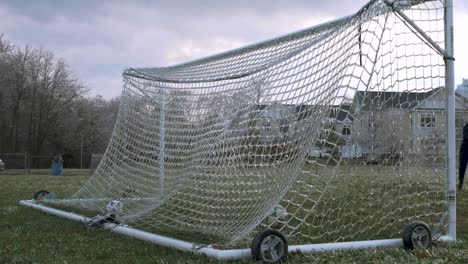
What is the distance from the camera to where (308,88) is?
565cm

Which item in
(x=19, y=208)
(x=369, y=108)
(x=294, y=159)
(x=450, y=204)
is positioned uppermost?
(x=369, y=108)

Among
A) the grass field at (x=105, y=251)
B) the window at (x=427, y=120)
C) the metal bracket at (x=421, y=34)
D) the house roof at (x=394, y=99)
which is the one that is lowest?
the grass field at (x=105, y=251)

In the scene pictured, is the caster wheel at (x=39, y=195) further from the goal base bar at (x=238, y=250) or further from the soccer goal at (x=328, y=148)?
the goal base bar at (x=238, y=250)

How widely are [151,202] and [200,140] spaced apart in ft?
4.45

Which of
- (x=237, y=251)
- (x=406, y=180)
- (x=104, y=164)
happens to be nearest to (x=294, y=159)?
(x=237, y=251)

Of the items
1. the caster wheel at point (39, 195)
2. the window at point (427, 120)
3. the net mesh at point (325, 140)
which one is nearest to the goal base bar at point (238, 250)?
the net mesh at point (325, 140)

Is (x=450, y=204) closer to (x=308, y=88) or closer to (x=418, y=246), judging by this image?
(x=418, y=246)

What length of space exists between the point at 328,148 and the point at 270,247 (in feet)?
3.90

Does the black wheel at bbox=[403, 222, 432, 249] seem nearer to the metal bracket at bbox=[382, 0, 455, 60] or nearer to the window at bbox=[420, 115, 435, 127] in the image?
the window at bbox=[420, 115, 435, 127]

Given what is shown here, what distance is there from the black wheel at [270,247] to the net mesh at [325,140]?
1.25ft

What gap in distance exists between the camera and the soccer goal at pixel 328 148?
5.05 meters

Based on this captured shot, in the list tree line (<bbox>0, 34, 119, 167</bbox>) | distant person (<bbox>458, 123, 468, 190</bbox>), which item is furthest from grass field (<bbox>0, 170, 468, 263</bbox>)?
tree line (<bbox>0, 34, 119, 167</bbox>)

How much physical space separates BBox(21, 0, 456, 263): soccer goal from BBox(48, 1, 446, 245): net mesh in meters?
0.02

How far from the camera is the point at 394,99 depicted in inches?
230
